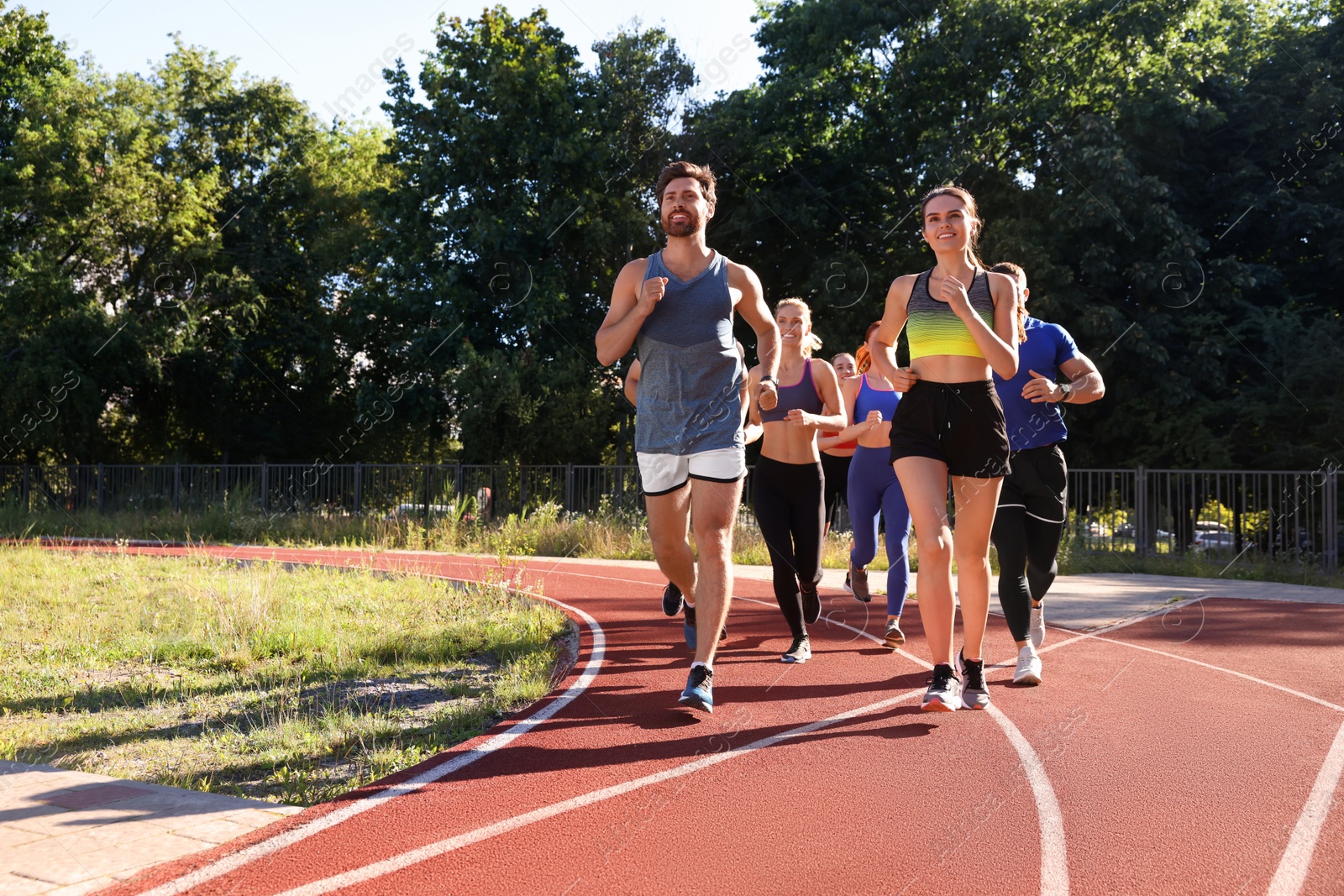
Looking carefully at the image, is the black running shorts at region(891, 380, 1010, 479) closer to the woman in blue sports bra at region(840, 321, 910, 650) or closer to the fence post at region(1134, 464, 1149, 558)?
the woman in blue sports bra at region(840, 321, 910, 650)

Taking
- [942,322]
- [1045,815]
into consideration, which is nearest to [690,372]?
[942,322]

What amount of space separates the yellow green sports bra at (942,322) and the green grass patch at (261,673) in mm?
2832

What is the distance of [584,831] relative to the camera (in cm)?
352

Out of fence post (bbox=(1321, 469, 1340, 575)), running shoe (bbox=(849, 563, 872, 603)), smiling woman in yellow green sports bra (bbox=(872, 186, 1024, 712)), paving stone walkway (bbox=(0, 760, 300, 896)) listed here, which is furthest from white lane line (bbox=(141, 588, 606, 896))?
fence post (bbox=(1321, 469, 1340, 575))

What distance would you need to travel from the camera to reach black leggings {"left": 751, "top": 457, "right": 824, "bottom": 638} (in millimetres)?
6754

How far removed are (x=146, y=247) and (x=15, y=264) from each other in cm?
386

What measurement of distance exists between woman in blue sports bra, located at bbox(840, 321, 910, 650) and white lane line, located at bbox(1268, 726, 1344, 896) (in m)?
3.17

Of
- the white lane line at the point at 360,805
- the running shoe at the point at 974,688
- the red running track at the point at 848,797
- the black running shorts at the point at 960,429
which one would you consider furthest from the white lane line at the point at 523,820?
the black running shorts at the point at 960,429

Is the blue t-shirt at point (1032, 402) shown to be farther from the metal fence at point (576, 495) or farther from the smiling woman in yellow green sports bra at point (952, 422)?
the metal fence at point (576, 495)

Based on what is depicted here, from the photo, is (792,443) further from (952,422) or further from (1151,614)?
(1151,614)

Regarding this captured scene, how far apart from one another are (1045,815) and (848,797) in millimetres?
690

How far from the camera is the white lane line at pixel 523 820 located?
121 inches

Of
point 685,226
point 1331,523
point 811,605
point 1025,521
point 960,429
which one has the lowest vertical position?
point 811,605

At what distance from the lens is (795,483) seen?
682 centimetres
